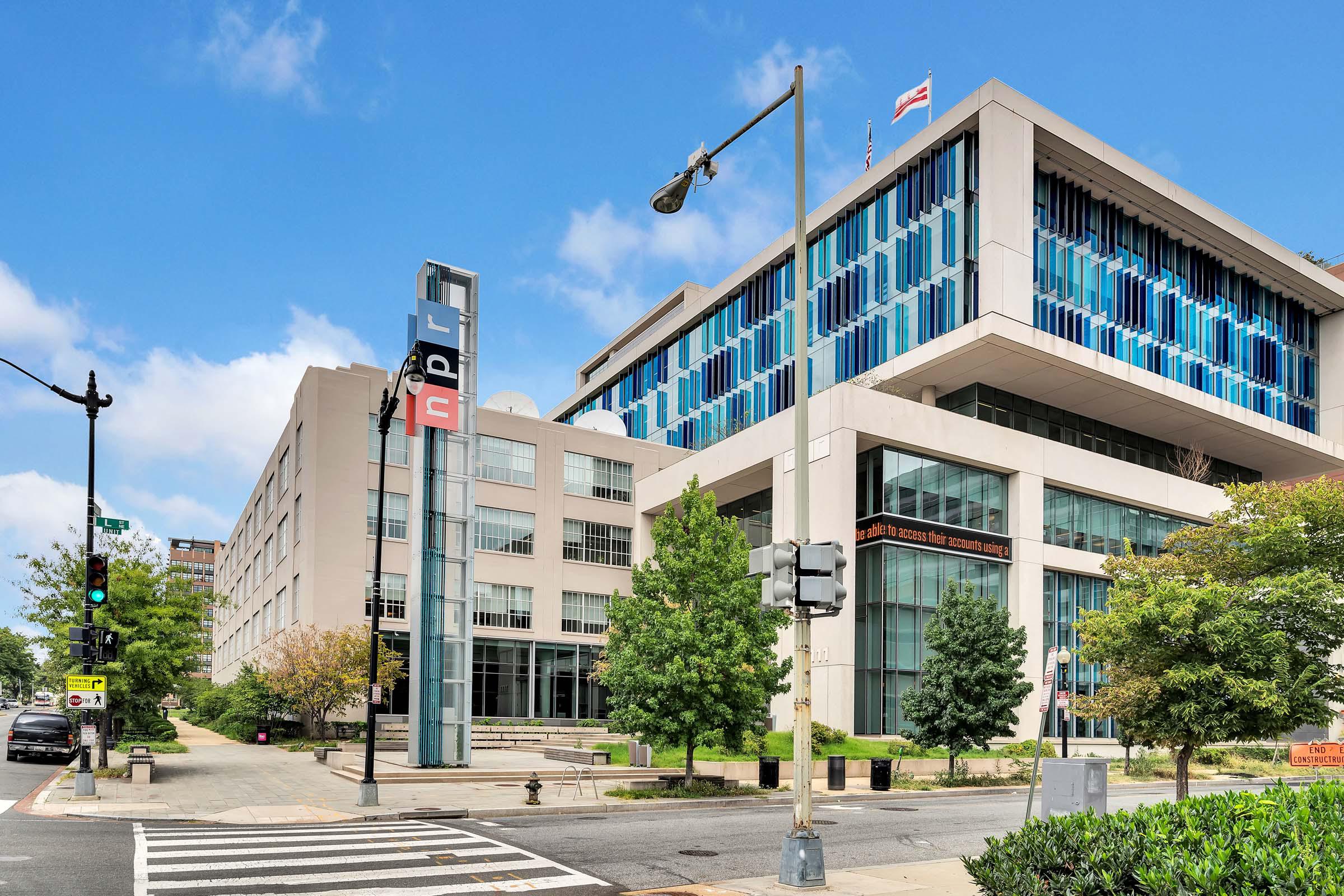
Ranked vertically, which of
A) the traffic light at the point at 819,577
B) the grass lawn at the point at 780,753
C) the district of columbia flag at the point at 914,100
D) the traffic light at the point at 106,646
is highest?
the district of columbia flag at the point at 914,100

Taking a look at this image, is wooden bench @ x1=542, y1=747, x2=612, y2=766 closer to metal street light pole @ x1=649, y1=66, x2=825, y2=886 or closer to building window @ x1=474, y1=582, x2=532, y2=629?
building window @ x1=474, y1=582, x2=532, y2=629

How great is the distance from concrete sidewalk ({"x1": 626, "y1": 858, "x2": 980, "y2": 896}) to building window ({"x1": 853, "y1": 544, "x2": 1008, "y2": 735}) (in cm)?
2967

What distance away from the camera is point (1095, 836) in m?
8.71

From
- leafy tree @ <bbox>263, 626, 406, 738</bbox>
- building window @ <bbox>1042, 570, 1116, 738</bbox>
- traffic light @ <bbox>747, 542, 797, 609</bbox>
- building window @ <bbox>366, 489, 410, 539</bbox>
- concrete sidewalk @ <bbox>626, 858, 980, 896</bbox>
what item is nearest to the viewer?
concrete sidewalk @ <bbox>626, 858, 980, 896</bbox>

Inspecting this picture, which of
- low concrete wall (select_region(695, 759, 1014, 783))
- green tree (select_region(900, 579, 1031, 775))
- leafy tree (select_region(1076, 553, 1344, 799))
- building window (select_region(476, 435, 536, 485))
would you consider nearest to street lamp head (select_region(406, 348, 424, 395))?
leafy tree (select_region(1076, 553, 1344, 799))

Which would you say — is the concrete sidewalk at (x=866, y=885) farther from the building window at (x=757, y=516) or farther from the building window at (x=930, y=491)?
the building window at (x=757, y=516)

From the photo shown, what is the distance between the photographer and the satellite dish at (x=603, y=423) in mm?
65750

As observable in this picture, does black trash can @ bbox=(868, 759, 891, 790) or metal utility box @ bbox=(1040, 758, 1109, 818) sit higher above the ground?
metal utility box @ bbox=(1040, 758, 1109, 818)

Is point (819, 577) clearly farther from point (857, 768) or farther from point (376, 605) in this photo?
point (857, 768)

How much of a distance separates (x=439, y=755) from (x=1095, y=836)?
26273 mm

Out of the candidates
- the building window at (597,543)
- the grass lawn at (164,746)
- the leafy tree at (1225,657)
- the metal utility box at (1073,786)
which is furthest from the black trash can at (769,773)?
the building window at (597,543)

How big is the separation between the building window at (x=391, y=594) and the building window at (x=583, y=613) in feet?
29.7

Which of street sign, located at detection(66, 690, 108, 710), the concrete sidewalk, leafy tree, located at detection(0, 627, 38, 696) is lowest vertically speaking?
leafy tree, located at detection(0, 627, 38, 696)

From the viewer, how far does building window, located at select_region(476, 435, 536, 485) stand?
5497 cm
